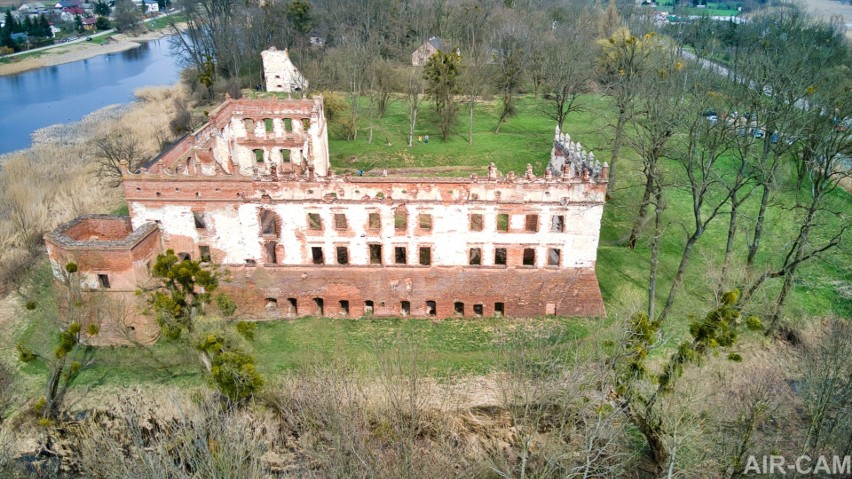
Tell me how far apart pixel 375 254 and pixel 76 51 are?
10200cm

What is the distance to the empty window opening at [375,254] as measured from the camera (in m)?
32.1

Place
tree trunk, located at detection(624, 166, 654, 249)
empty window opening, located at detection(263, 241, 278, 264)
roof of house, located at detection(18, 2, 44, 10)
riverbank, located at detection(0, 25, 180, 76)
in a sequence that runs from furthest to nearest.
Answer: roof of house, located at detection(18, 2, 44, 10) → riverbank, located at detection(0, 25, 180, 76) → tree trunk, located at detection(624, 166, 654, 249) → empty window opening, located at detection(263, 241, 278, 264)

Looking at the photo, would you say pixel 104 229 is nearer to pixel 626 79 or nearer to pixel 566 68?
pixel 626 79

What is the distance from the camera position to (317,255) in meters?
31.6

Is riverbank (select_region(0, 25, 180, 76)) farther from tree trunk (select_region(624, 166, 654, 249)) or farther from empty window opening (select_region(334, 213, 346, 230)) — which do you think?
tree trunk (select_region(624, 166, 654, 249))

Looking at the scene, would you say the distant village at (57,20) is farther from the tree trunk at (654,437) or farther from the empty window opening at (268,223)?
the tree trunk at (654,437)

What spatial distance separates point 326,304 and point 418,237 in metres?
6.00

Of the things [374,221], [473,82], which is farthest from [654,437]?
[473,82]

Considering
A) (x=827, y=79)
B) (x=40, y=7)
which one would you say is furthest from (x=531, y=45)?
(x=40, y=7)

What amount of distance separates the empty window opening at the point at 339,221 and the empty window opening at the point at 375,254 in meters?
2.19

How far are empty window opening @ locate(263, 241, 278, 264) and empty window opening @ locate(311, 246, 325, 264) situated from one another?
6.61 ft

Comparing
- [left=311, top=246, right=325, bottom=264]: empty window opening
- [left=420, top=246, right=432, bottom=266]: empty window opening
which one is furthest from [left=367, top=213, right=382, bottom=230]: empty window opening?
[left=311, top=246, right=325, bottom=264]: empty window opening

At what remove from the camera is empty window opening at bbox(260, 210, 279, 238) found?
30.8 m

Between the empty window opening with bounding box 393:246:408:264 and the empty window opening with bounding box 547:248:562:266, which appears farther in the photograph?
the empty window opening with bounding box 547:248:562:266
